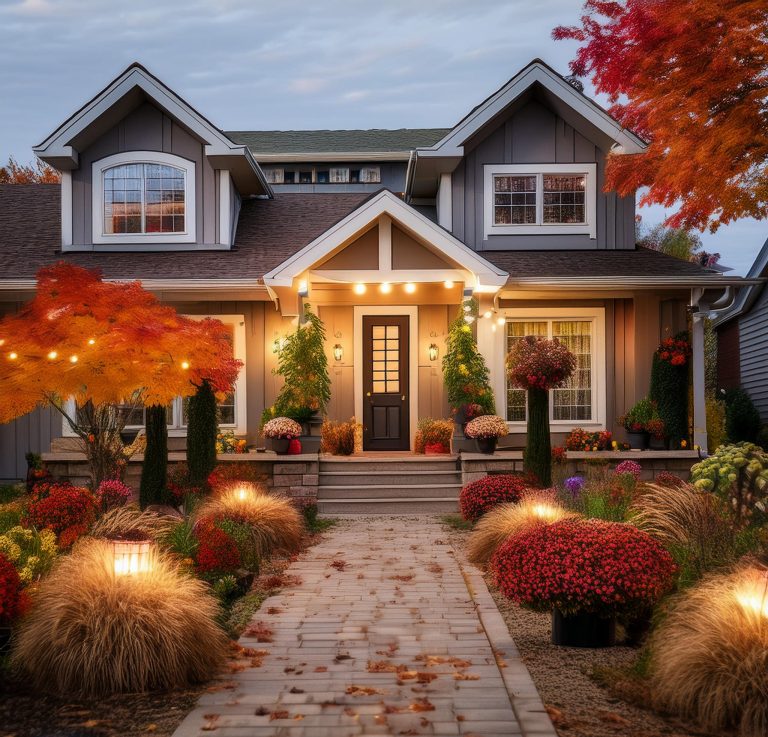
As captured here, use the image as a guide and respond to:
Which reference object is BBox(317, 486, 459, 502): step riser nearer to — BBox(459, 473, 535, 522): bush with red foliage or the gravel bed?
BBox(459, 473, 535, 522): bush with red foliage

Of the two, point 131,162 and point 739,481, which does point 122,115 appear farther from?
point 739,481

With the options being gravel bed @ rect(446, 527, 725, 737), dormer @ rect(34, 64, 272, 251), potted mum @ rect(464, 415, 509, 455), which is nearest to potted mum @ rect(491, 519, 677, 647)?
Answer: gravel bed @ rect(446, 527, 725, 737)

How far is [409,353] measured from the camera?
1426cm

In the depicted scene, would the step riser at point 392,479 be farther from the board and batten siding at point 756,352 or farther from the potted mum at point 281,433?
the board and batten siding at point 756,352

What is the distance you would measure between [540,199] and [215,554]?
9.64 m

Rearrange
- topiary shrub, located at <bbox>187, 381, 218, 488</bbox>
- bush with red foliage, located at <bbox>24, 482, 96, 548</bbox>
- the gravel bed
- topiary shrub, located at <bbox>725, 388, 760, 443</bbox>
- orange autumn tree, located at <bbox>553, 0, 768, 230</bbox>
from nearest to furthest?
the gravel bed < bush with red foliage, located at <bbox>24, 482, 96, 548</bbox> < orange autumn tree, located at <bbox>553, 0, 768, 230</bbox> < topiary shrub, located at <bbox>187, 381, 218, 488</bbox> < topiary shrub, located at <bbox>725, 388, 760, 443</bbox>

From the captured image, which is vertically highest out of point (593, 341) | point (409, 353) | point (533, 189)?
point (533, 189)

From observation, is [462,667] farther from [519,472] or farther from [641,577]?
[519,472]

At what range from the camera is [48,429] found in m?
13.4

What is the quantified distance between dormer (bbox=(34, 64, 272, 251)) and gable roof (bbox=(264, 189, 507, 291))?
2.67 meters

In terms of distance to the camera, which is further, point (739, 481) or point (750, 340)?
point (750, 340)

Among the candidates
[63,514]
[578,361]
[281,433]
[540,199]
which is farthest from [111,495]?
[540,199]

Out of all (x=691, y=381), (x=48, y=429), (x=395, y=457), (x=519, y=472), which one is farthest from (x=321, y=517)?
(x=691, y=381)

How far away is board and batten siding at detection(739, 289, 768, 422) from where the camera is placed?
61.5 ft
